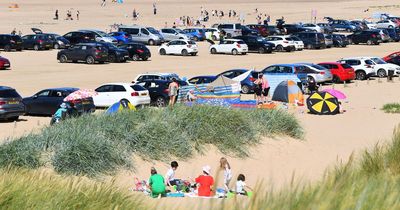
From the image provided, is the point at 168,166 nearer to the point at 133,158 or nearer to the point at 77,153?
the point at 133,158

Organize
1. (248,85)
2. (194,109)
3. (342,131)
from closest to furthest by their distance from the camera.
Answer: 1. (194,109)
2. (342,131)
3. (248,85)

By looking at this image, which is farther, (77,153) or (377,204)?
(77,153)

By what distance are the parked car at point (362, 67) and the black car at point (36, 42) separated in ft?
71.2

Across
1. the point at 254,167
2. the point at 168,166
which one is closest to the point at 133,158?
the point at 168,166

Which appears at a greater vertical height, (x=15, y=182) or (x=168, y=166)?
(x=15, y=182)

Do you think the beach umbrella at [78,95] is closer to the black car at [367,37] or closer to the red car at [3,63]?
the red car at [3,63]

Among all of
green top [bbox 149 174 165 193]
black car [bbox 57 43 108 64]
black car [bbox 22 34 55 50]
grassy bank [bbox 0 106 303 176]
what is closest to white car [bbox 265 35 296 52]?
black car [bbox 22 34 55 50]

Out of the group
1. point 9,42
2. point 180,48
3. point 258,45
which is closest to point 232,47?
point 258,45

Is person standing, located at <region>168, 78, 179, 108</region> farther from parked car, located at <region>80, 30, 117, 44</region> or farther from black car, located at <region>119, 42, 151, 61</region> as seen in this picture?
parked car, located at <region>80, 30, 117, 44</region>

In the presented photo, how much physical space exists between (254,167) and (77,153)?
4.72 meters

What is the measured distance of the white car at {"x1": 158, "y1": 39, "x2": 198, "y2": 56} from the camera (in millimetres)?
51906

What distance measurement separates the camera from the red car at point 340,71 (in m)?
37.8

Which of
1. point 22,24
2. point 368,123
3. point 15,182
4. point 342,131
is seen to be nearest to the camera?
point 15,182

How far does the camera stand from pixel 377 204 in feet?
20.4
